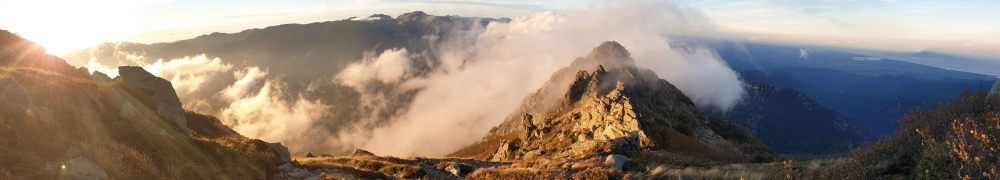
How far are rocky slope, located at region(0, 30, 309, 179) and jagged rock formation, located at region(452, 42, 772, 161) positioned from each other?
31.3 metres

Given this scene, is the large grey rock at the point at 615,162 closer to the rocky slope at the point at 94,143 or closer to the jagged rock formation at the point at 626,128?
the jagged rock formation at the point at 626,128

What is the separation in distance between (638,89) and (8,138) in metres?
155

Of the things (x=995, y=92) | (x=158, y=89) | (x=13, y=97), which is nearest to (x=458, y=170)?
(x=13, y=97)

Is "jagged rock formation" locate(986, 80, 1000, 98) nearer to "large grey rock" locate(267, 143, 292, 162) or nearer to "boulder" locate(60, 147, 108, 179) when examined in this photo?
"boulder" locate(60, 147, 108, 179)

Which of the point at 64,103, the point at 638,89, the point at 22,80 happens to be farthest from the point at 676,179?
the point at 638,89

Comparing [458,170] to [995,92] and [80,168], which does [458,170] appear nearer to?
[80,168]

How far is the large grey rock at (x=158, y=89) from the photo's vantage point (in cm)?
4106

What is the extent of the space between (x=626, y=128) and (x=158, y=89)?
7129 cm

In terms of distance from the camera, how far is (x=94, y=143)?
63.4ft

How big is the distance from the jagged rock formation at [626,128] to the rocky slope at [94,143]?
31.3m

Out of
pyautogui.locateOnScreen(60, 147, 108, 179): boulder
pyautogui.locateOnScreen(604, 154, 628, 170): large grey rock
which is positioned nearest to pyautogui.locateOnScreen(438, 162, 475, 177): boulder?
pyautogui.locateOnScreen(604, 154, 628, 170): large grey rock

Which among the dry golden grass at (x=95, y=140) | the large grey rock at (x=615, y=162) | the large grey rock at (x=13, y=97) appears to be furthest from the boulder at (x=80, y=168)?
the large grey rock at (x=615, y=162)

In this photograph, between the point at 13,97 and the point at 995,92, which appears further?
the point at 995,92

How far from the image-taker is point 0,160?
15711 millimetres
